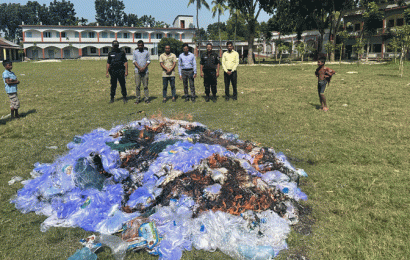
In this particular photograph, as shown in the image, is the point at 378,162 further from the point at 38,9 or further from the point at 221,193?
the point at 38,9

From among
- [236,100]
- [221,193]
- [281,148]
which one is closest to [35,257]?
[221,193]

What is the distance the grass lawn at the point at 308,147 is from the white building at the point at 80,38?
50246mm

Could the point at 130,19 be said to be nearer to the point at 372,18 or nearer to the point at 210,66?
the point at 372,18

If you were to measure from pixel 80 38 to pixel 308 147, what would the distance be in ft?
200

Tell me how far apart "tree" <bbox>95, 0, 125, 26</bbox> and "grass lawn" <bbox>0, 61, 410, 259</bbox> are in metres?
93.2

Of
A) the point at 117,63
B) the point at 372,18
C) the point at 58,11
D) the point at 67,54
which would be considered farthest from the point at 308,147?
the point at 58,11

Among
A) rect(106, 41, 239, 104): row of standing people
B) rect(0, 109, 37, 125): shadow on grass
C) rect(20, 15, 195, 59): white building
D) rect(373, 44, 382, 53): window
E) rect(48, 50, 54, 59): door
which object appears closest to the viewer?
rect(0, 109, 37, 125): shadow on grass

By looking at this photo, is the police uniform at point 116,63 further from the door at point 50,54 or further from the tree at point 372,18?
the door at point 50,54

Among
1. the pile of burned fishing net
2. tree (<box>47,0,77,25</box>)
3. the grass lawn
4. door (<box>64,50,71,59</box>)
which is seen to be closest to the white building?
door (<box>64,50,71,59</box>)

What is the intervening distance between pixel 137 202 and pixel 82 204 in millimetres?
664

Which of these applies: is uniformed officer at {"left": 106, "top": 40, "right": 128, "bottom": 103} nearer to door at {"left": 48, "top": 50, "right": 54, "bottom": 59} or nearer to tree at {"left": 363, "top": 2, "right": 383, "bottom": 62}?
tree at {"left": 363, "top": 2, "right": 383, "bottom": 62}

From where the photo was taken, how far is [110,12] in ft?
311

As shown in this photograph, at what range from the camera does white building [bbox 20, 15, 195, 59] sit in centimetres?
5444

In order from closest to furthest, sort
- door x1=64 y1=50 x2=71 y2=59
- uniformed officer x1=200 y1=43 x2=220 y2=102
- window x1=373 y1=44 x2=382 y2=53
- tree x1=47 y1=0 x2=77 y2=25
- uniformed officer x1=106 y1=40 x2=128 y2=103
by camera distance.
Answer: uniformed officer x1=106 y1=40 x2=128 y2=103 → uniformed officer x1=200 y1=43 x2=220 y2=102 → window x1=373 y1=44 x2=382 y2=53 → door x1=64 y1=50 x2=71 y2=59 → tree x1=47 y1=0 x2=77 y2=25
